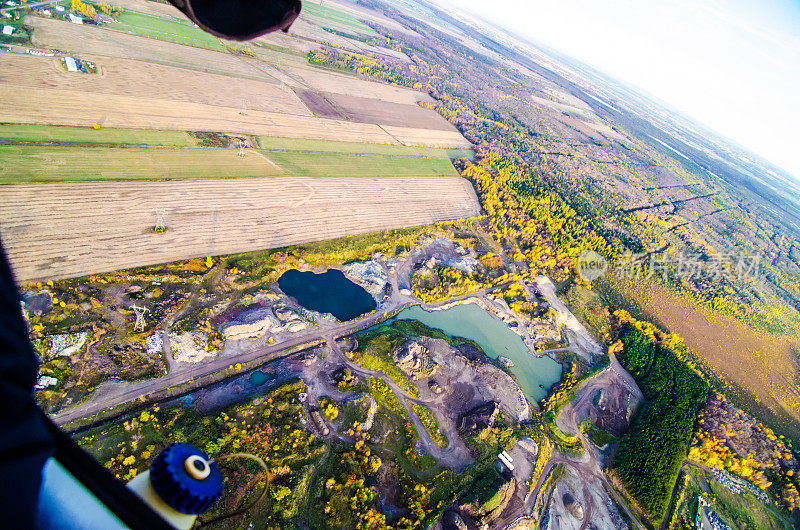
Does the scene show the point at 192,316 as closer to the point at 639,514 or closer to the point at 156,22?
the point at 639,514

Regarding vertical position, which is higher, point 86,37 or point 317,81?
point 317,81

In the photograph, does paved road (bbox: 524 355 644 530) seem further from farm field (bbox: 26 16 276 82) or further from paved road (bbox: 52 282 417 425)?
farm field (bbox: 26 16 276 82)

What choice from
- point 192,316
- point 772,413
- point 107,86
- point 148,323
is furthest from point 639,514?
point 107,86

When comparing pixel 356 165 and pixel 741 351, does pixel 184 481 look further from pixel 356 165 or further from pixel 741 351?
pixel 741 351

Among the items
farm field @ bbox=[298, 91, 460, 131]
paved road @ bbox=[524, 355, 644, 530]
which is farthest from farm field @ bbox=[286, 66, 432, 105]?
paved road @ bbox=[524, 355, 644, 530]

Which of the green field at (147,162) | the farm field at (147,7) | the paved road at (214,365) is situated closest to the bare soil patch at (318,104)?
the green field at (147,162)

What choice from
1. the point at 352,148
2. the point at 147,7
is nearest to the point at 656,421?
the point at 352,148
